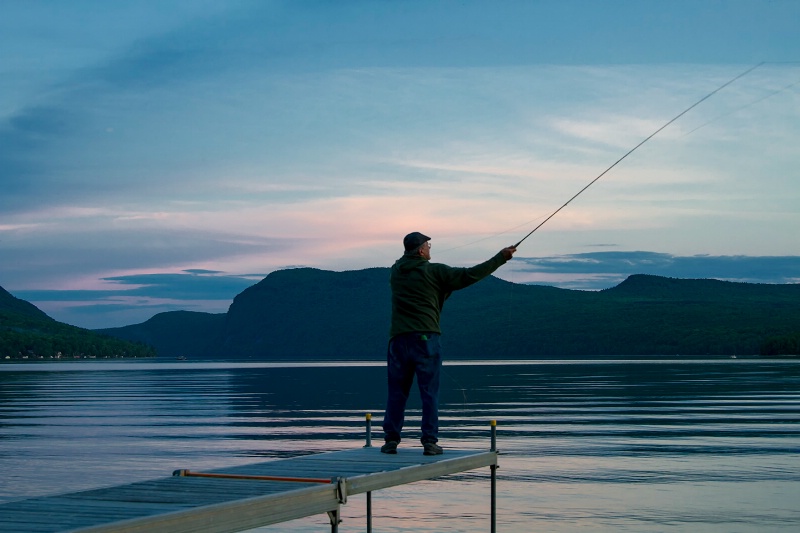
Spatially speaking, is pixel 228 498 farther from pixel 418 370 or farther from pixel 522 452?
pixel 522 452

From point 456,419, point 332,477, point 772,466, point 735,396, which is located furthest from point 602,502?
point 735,396

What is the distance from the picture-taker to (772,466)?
23.8 metres

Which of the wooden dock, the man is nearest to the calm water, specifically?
the man

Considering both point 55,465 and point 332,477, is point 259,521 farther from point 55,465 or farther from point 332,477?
point 55,465

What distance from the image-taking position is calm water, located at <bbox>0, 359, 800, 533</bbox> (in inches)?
720

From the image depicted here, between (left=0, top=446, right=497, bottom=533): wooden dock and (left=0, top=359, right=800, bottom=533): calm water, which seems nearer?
(left=0, top=446, right=497, bottom=533): wooden dock

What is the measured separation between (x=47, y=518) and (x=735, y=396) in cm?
4805

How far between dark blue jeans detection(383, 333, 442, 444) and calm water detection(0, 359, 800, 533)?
3695 mm

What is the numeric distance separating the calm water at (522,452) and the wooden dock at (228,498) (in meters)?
4.10

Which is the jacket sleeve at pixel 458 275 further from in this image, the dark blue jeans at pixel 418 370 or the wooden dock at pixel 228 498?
the wooden dock at pixel 228 498

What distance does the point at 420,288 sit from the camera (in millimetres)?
13938

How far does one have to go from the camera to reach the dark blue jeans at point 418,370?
45.1ft

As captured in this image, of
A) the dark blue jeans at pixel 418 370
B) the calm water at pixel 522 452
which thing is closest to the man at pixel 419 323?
the dark blue jeans at pixel 418 370

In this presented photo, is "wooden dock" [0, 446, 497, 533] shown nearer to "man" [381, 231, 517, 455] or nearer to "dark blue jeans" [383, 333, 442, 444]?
"dark blue jeans" [383, 333, 442, 444]
